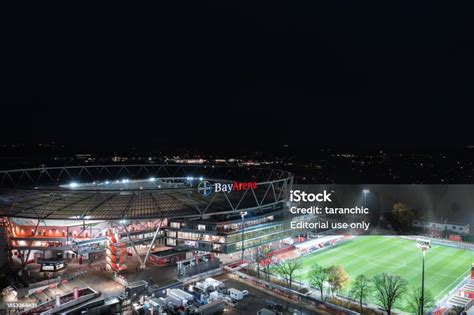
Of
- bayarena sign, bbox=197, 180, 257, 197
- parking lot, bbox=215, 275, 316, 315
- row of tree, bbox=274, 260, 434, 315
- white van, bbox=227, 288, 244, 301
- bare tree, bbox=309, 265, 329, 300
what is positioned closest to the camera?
parking lot, bbox=215, 275, 316, 315

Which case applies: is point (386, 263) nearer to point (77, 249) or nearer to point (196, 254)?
point (196, 254)

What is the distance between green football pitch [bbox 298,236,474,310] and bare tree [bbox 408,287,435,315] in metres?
2.19

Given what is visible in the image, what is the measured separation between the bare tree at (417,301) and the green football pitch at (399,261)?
2195mm

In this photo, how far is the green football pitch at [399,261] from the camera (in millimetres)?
43656

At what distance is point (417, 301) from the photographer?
3250cm

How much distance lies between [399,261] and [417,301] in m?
18.6

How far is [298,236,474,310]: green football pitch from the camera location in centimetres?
4366

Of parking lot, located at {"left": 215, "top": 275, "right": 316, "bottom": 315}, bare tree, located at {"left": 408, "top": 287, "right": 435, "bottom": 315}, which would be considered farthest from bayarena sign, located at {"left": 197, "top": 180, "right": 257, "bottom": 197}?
bare tree, located at {"left": 408, "top": 287, "right": 435, "bottom": 315}

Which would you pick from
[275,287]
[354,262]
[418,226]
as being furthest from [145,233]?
[418,226]

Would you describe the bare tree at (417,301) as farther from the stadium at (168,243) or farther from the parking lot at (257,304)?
the parking lot at (257,304)

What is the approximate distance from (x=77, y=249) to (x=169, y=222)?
1240 cm

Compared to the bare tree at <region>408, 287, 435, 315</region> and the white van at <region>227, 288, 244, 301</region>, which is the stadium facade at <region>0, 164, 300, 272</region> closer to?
the white van at <region>227, 288, 244, 301</region>

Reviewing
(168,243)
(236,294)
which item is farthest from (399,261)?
(168,243)

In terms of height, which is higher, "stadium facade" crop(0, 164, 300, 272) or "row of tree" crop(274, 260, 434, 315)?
"stadium facade" crop(0, 164, 300, 272)
